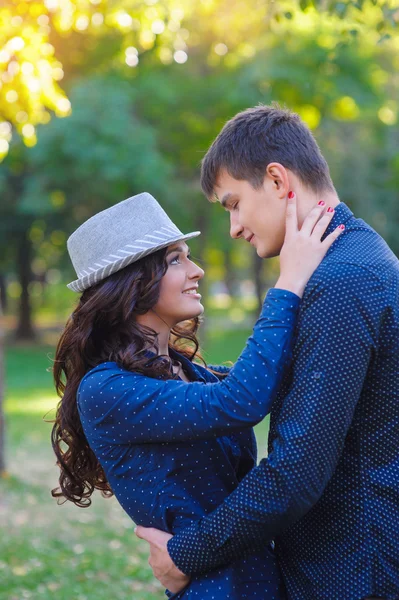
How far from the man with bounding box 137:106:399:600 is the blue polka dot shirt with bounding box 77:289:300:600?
0.07 m

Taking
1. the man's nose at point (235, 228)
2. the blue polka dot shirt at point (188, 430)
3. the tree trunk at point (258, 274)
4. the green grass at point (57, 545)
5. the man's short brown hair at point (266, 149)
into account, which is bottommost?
the tree trunk at point (258, 274)

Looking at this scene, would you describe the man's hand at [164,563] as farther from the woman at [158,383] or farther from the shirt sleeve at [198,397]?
the shirt sleeve at [198,397]

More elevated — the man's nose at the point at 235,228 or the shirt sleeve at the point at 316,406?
the man's nose at the point at 235,228

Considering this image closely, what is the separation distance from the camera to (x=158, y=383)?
239 cm

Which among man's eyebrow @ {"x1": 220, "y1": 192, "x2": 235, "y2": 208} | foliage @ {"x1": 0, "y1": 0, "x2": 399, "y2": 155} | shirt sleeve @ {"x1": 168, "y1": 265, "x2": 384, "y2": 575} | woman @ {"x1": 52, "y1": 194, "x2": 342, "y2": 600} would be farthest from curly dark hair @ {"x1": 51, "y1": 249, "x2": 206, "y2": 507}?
foliage @ {"x1": 0, "y1": 0, "x2": 399, "y2": 155}

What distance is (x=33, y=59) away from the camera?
638 centimetres

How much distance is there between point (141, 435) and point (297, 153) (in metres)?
0.97

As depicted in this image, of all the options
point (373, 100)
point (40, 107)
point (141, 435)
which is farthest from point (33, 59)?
point (373, 100)

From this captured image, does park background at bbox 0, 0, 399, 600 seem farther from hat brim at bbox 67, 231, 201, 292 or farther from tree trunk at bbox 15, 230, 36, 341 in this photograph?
hat brim at bbox 67, 231, 201, 292

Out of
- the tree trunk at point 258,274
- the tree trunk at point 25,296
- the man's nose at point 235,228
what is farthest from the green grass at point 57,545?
the tree trunk at point 258,274

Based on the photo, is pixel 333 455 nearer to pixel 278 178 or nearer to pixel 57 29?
pixel 278 178

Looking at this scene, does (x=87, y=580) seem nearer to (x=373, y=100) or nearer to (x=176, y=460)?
(x=176, y=460)

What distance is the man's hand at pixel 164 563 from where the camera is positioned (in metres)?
2.31

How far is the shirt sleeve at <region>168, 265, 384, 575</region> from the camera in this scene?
6.74 feet
